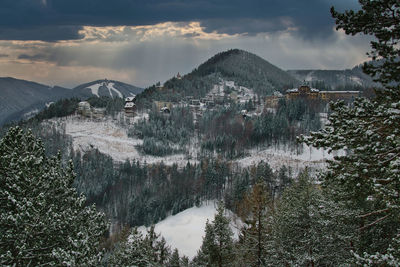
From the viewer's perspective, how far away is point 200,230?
65.8 metres

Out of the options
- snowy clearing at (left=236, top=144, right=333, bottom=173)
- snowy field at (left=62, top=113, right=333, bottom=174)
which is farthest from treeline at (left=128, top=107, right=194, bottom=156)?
snowy clearing at (left=236, top=144, right=333, bottom=173)

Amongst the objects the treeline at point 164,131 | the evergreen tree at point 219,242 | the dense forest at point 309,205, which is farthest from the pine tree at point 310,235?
the treeline at point 164,131

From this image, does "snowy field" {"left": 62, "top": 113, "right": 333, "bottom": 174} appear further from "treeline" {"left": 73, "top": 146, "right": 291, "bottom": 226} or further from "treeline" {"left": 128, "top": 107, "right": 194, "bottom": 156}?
"treeline" {"left": 73, "top": 146, "right": 291, "bottom": 226}

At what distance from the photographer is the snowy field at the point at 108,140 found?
140000 millimetres

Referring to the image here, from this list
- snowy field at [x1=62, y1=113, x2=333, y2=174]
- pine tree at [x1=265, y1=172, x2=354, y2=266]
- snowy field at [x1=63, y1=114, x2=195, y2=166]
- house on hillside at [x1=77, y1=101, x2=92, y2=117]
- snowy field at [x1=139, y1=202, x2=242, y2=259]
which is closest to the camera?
pine tree at [x1=265, y1=172, x2=354, y2=266]

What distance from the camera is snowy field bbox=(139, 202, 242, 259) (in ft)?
193

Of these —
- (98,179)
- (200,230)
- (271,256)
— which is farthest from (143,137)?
(271,256)

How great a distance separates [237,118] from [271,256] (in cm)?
15850

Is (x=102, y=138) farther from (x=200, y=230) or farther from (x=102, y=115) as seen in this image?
(x=200, y=230)

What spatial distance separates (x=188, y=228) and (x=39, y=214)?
60.1 meters

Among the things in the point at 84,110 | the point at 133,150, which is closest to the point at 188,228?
the point at 133,150

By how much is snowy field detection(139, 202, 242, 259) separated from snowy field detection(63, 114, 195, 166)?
5139 cm

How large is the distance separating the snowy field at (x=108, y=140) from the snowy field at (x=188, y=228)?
51.4 m

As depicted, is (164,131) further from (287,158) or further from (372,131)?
(372,131)
